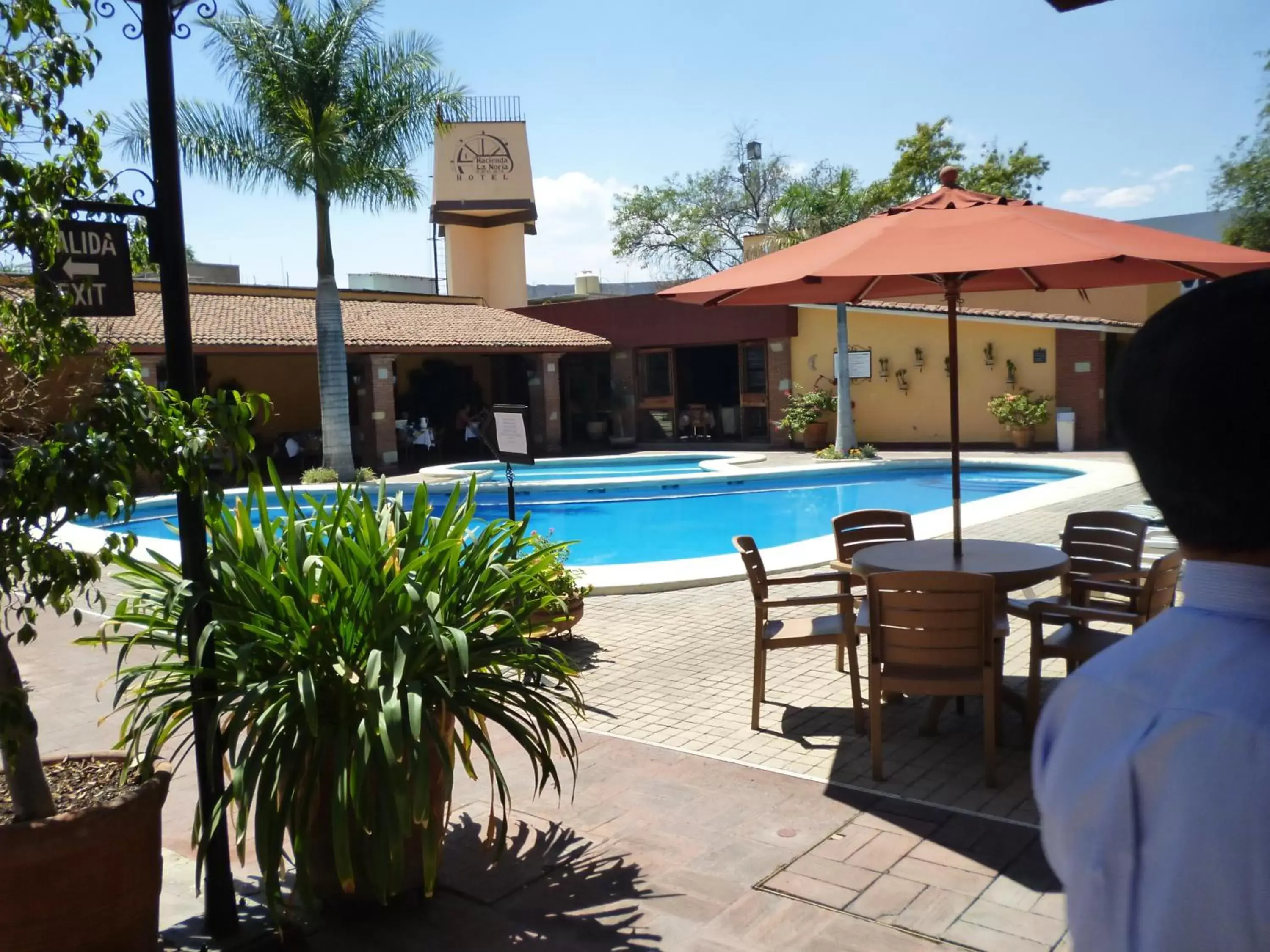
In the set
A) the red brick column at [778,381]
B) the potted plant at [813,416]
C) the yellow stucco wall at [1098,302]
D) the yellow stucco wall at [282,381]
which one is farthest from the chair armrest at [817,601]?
the yellow stucco wall at [282,381]

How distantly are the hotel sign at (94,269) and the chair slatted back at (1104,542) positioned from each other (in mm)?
4609

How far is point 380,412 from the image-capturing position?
22062mm

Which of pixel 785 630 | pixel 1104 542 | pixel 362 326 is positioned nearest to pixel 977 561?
pixel 785 630

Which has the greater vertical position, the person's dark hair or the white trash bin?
the person's dark hair

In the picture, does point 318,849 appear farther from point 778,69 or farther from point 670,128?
point 670,128

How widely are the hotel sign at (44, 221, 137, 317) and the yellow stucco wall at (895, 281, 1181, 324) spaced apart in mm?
22463

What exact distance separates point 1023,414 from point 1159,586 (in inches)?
647

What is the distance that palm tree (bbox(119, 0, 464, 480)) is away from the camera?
16812mm

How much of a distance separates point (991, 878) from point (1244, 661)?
283 cm

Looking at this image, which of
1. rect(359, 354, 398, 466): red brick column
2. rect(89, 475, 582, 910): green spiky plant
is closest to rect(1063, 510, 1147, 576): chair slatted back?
rect(89, 475, 582, 910): green spiky plant

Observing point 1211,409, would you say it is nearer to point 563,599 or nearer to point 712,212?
point 563,599

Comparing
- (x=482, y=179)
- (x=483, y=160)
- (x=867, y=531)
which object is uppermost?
(x=483, y=160)

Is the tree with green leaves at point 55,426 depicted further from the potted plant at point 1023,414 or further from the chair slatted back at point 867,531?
the potted plant at point 1023,414

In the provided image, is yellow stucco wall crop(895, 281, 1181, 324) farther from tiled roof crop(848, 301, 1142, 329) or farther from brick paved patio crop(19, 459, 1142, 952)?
brick paved patio crop(19, 459, 1142, 952)
